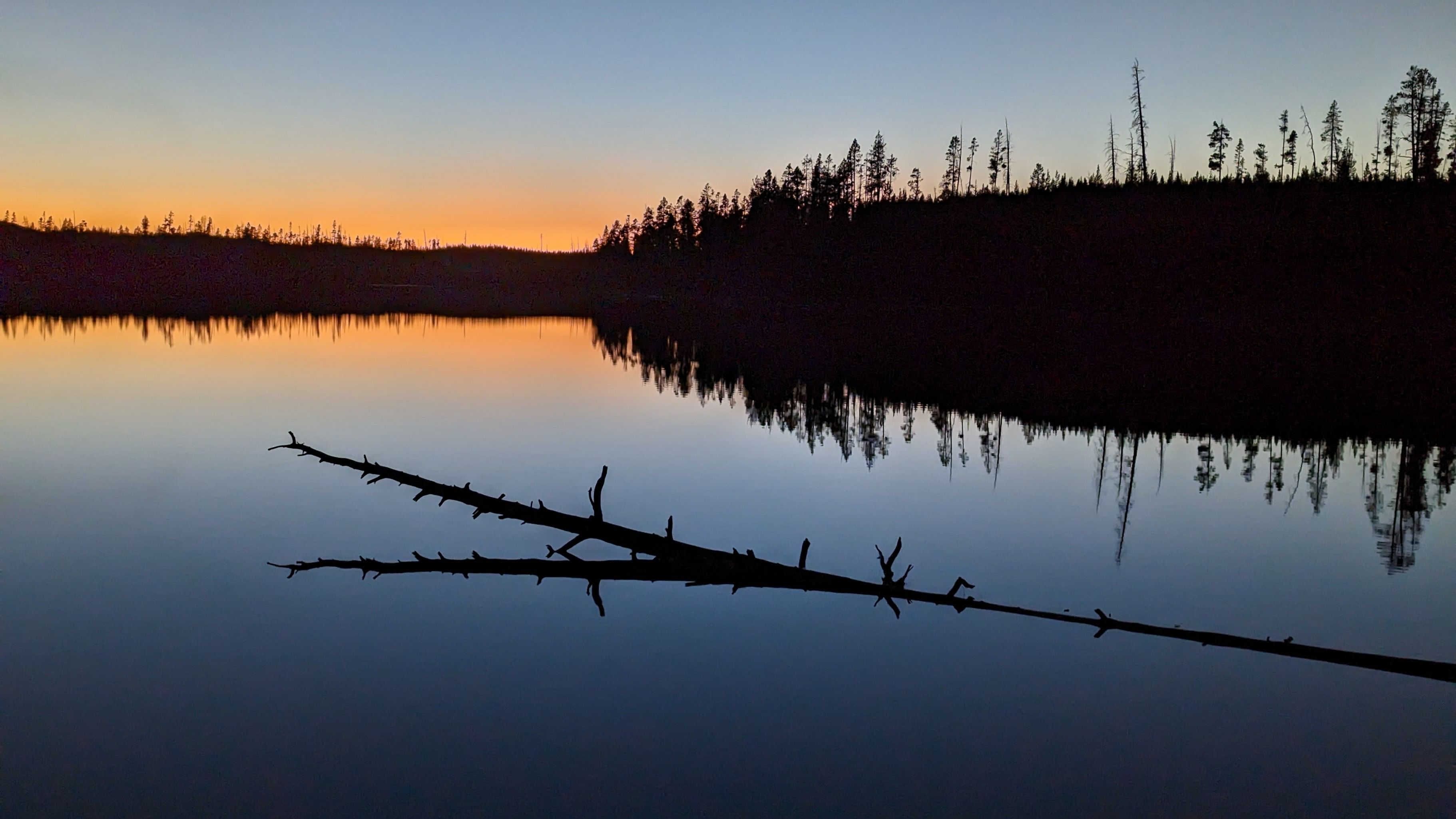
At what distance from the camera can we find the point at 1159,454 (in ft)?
57.5

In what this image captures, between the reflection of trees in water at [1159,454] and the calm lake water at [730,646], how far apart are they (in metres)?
0.13

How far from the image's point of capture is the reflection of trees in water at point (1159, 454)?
13.4 metres

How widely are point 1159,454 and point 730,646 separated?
40.9 feet

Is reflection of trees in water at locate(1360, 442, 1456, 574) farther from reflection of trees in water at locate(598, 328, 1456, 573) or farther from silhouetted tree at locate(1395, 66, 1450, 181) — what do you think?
silhouetted tree at locate(1395, 66, 1450, 181)

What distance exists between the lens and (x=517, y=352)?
43156mm

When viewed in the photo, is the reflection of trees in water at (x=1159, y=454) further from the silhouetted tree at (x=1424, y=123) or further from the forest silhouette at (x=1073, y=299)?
the silhouetted tree at (x=1424, y=123)

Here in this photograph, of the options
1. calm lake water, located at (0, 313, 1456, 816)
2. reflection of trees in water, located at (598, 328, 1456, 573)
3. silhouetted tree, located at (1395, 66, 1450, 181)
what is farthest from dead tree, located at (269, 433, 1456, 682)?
silhouetted tree, located at (1395, 66, 1450, 181)

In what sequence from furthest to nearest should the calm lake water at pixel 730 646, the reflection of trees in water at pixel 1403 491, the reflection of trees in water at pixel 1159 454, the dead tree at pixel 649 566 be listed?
the reflection of trees in water at pixel 1159 454
the reflection of trees in water at pixel 1403 491
the dead tree at pixel 649 566
the calm lake water at pixel 730 646

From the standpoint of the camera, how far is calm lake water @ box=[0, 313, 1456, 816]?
5.96 metres

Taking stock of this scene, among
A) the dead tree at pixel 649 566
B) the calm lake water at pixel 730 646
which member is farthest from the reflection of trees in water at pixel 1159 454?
the dead tree at pixel 649 566

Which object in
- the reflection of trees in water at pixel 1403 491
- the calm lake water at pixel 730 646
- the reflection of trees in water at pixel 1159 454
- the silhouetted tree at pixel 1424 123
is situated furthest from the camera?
the silhouetted tree at pixel 1424 123

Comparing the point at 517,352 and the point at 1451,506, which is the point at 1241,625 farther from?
the point at 517,352

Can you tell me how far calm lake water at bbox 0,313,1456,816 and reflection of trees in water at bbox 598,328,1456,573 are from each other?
0.13m

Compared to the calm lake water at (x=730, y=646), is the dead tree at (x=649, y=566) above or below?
above
